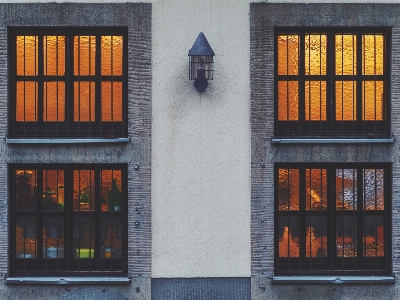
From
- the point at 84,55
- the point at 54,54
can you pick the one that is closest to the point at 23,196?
the point at 54,54

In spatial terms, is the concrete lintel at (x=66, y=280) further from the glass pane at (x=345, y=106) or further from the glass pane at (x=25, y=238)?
the glass pane at (x=345, y=106)

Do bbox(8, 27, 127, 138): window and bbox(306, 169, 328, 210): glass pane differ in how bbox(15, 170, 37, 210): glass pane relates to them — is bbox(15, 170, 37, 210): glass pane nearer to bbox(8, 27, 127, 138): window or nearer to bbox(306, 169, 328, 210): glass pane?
bbox(8, 27, 127, 138): window

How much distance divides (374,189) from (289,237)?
2.01 m

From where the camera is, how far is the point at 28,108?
61.9 feet

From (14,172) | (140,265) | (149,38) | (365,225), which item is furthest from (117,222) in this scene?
(365,225)

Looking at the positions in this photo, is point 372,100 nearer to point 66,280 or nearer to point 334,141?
point 334,141

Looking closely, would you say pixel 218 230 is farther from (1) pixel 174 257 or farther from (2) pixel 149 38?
(2) pixel 149 38

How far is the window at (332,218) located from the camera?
18875 millimetres

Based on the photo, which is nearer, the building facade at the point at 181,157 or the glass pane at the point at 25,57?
the building facade at the point at 181,157

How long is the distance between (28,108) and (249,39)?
473 centimetres

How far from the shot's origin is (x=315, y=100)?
62.3 feet

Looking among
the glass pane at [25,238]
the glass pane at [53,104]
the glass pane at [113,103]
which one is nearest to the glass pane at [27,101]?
the glass pane at [53,104]

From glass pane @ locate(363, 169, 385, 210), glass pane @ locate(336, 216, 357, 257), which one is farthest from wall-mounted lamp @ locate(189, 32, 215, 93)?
glass pane @ locate(336, 216, 357, 257)

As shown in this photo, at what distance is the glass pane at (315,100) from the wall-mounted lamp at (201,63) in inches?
81.2
